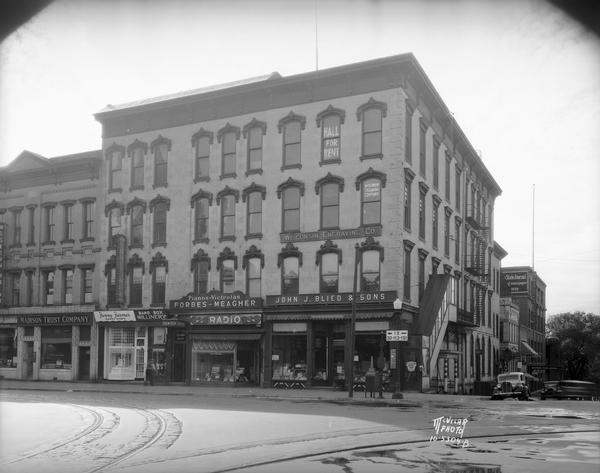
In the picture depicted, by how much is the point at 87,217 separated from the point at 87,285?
13.4 feet

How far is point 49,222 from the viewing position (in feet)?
146

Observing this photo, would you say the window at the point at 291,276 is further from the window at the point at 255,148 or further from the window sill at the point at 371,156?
the window sill at the point at 371,156

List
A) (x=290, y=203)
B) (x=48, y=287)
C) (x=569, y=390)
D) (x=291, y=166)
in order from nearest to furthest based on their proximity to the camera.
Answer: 1. (x=291, y=166)
2. (x=290, y=203)
3. (x=569, y=390)
4. (x=48, y=287)

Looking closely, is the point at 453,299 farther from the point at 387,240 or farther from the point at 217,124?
the point at 217,124

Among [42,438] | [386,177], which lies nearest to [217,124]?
[386,177]

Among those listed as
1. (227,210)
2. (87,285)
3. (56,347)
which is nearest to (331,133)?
(227,210)

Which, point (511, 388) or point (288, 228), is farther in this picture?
point (288, 228)

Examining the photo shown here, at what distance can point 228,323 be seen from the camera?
36.7 meters

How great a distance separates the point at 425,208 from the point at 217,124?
12143 mm

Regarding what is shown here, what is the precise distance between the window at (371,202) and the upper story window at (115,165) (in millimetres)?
15397

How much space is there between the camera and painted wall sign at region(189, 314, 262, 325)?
3603 centimetres

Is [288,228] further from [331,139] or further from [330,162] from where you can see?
[331,139]

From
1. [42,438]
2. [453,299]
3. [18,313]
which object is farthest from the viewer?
[18,313]

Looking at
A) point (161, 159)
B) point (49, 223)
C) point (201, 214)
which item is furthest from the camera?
point (49, 223)
